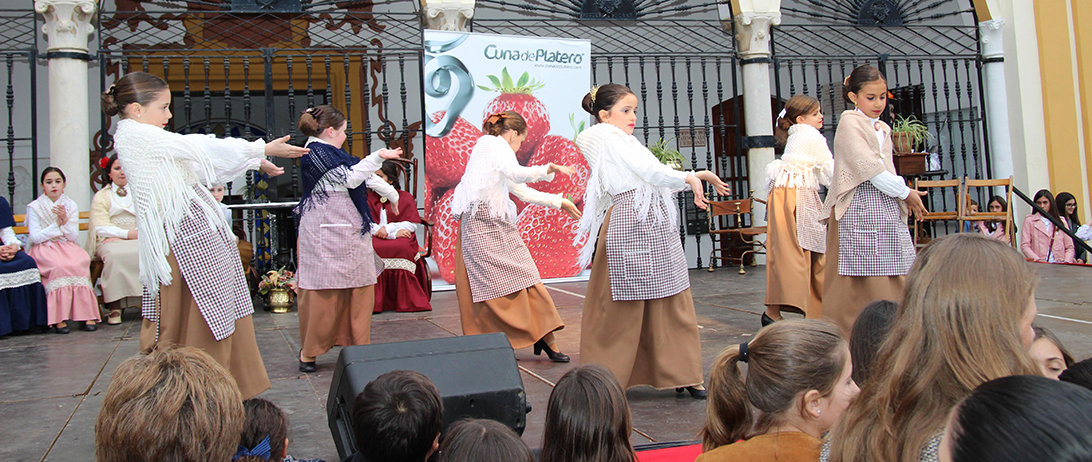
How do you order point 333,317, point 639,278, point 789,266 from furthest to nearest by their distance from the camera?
point 789,266 < point 333,317 < point 639,278

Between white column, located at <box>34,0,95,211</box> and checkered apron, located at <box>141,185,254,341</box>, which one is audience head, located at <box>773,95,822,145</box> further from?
white column, located at <box>34,0,95,211</box>

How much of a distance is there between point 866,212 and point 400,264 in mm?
3748

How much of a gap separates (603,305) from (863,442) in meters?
1.99

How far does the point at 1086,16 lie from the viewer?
8.95m

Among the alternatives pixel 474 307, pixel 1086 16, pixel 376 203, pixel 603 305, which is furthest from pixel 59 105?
pixel 1086 16

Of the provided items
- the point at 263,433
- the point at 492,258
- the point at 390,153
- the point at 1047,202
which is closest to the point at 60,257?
the point at 390,153

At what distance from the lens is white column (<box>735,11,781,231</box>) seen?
840 cm

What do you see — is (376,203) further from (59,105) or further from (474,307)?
(59,105)

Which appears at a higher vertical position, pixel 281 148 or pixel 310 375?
pixel 281 148

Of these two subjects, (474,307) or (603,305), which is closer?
(603,305)

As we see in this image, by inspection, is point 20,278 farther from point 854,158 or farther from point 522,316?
point 854,158

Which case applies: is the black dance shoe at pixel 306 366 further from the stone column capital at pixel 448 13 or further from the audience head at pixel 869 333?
the stone column capital at pixel 448 13

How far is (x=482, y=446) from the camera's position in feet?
4.66

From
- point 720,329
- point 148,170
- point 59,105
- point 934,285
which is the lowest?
point 720,329
